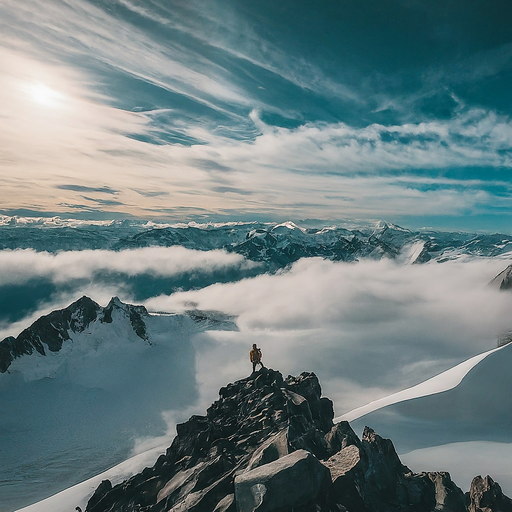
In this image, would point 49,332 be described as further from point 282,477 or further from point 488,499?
point 488,499

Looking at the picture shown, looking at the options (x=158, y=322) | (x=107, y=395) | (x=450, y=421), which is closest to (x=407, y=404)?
(x=450, y=421)

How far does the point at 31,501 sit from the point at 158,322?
86.9 meters

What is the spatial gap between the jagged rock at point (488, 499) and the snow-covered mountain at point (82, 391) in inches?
2526

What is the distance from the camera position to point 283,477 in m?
13.8

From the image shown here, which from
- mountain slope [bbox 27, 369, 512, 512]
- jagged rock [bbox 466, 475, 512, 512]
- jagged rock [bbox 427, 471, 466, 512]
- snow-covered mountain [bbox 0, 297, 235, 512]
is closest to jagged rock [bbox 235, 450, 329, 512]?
mountain slope [bbox 27, 369, 512, 512]

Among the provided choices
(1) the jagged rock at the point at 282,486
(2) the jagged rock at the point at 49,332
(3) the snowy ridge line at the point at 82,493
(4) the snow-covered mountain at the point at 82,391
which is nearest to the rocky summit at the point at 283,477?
(1) the jagged rock at the point at 282,486

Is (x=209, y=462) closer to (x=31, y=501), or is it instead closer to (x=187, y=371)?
(x=31, y=501)

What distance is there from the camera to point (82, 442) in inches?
2704

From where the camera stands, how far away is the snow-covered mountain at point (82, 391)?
62253 mm

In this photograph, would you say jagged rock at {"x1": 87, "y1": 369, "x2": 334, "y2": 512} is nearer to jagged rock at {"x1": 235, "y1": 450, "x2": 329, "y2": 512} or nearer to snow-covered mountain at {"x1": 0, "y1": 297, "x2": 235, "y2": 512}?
jagged rock at {"x1": 235, "y1": 450, "x2": 329, "y2": 512}

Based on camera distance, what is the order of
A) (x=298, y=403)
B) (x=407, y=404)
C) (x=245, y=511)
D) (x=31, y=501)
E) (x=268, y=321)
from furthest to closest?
(x=268, y=321)
(x=31, y=501)
(x=407, y=404)
(x=298, y=403)
(x=245, y=511)

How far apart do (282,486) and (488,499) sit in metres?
11.4

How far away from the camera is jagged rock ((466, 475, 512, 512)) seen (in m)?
16.2

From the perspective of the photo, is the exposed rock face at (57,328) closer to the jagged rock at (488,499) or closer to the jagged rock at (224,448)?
the jagged rock at (224,448)
